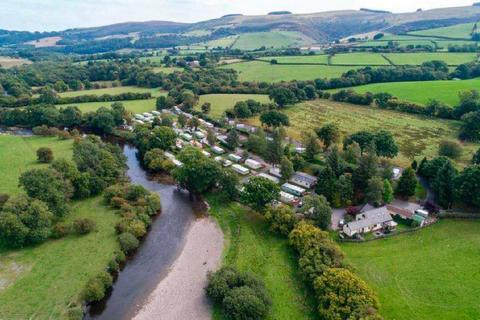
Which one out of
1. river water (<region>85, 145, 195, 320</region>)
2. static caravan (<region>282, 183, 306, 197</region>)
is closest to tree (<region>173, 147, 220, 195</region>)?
river water (<region>85, 145, 195, 320</region>)

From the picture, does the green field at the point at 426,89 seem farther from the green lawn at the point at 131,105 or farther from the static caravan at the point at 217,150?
the green lawn at the point at 131,105

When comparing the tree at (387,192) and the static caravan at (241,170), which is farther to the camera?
the static caravan at (241,170)

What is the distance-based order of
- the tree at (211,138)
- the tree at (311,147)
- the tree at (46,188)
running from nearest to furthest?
the tree at (46,188)
the tree at (311,147)
the tree at (211,138)

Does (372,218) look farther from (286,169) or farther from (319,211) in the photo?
(286,169)

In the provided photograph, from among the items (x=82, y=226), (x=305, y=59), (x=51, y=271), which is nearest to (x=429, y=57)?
(x=305, y=59)

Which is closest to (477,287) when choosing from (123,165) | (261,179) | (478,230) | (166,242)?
(478,230)

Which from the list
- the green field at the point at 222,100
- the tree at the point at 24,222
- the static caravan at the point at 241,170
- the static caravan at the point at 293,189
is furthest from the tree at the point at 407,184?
the green field at the point at 222,100
